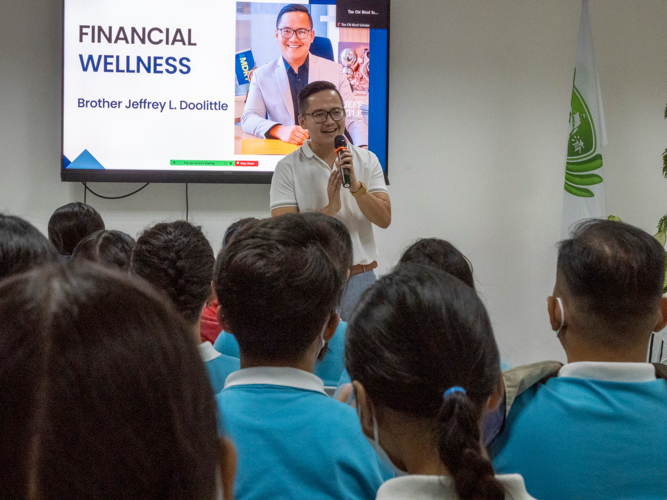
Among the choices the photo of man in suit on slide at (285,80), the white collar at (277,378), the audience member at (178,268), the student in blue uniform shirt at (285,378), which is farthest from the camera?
the photo of man in suit on slide at (285,80)

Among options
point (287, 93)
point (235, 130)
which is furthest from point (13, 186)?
point (287, 93)

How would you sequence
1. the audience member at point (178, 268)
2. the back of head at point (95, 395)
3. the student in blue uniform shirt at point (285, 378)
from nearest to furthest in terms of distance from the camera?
the back of head at point (95, 395) → the student in blue uniform shirt at point (285, 378) → the audience member at point (178, 268)

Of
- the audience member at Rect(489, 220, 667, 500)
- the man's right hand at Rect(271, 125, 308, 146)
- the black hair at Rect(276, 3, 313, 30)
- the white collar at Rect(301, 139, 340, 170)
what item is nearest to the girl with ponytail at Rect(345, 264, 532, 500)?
the audience member at Rect(489, 220, 667, 500)

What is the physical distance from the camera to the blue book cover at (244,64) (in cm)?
352

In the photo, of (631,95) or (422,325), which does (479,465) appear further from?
(631,95)

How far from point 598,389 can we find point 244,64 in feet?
9.64

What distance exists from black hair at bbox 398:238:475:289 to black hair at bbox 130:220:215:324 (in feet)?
1.75

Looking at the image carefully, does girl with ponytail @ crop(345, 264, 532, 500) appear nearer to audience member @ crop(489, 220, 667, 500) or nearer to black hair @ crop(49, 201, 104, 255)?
audience member @ crop(489, 220, 667, 500)

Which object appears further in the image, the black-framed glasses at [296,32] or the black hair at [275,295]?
the black-framed glasses at [296,32]

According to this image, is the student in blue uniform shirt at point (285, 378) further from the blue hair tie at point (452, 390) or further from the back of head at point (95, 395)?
the back of head at point (95, 395)

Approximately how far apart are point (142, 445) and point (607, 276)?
98 cm

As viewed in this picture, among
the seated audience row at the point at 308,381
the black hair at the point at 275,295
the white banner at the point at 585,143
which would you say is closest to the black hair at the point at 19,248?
the seated audience row at the point at 308,381

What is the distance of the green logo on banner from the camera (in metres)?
3.61

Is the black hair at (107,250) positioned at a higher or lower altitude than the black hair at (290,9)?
lower
